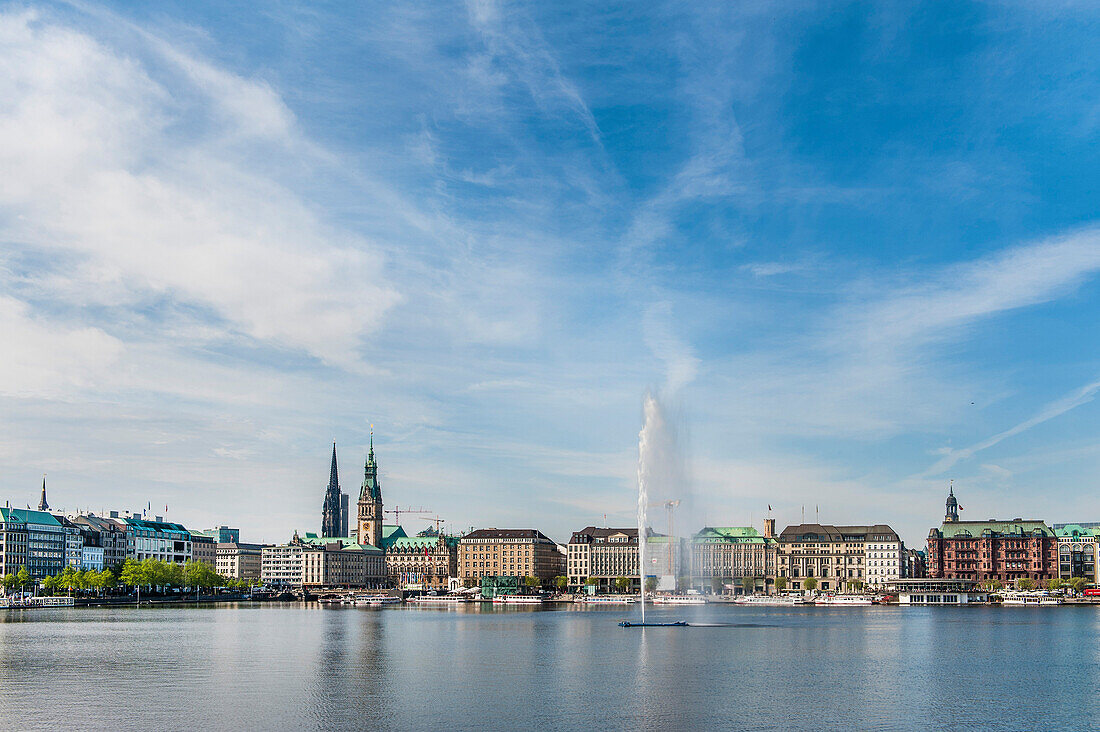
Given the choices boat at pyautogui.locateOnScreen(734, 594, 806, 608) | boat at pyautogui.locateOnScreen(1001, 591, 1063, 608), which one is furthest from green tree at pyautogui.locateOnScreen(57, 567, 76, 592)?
boat at pyautogui.locateOnScreen(1001, 591, 1063, 608)

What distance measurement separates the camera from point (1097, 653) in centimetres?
7850

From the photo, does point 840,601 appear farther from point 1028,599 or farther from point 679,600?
point 679,600

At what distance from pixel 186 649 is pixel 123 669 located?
15798 millimetres

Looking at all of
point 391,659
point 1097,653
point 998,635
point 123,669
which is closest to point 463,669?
point 391,659

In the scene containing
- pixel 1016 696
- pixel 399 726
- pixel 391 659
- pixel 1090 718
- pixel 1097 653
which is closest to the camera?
pixel 399 726

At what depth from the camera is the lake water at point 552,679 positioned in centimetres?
4778

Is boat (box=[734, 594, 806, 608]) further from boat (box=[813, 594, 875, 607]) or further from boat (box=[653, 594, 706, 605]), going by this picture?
boat (box=[653, 594, 706, 605])

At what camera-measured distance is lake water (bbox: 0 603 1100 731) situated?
157 ft

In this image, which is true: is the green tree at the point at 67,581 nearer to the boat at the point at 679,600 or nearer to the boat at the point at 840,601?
the boat at the point at 679,600

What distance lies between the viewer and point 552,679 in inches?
2381

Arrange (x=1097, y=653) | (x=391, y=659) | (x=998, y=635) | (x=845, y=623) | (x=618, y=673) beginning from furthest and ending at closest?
1. (x=845, y=623)
2. (x=998, y=635)
3. (x=1097, y=653)
4. (x=391, y=659)
5. (x=618, y=673)

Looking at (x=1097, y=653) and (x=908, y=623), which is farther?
(x=908, y=623)

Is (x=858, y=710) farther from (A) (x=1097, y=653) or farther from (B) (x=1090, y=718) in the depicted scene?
(A) (x=1097, y=653)

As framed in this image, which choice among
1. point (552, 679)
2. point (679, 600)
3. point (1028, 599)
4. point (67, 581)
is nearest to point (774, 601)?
point (679, 600)
